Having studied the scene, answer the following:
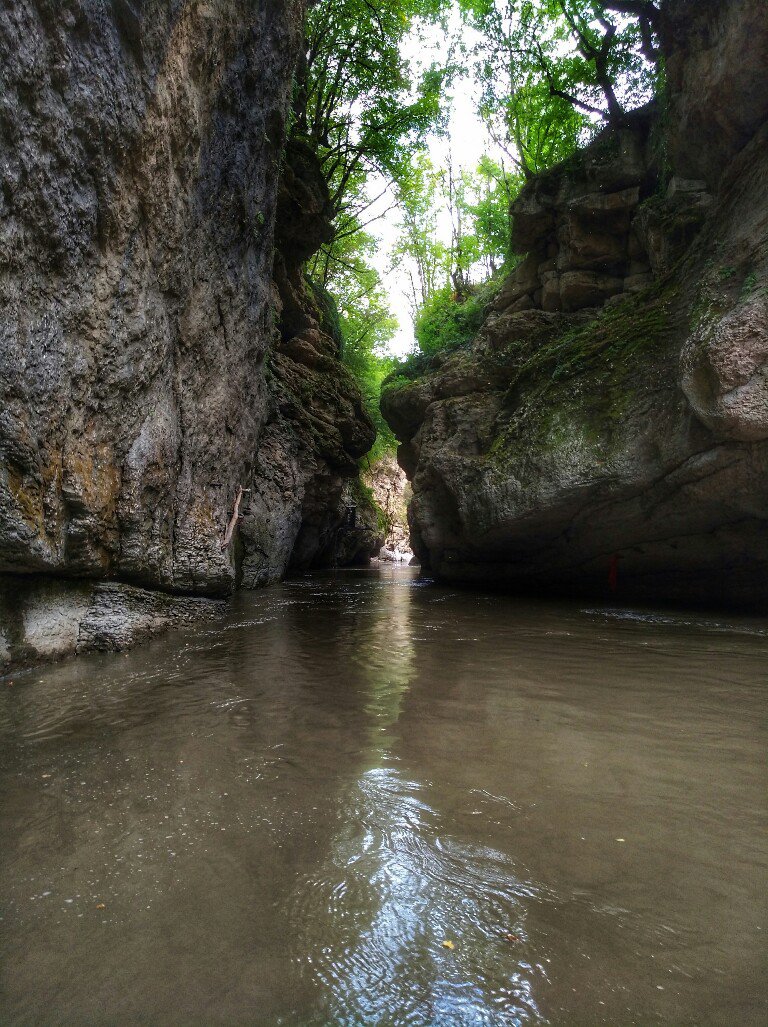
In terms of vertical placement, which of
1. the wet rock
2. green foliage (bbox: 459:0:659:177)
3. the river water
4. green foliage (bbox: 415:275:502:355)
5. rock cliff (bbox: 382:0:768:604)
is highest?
green foliage (bbox: 459:0:659:177)

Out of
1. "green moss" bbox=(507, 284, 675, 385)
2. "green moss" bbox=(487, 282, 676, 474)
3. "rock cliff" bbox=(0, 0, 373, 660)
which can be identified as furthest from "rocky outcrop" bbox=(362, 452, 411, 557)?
"rock cliff" bbox=(0, 0, 373, 660)

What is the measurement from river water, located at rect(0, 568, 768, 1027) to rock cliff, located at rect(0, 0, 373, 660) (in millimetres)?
1749

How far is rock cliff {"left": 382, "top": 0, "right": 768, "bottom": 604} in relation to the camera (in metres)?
7.12

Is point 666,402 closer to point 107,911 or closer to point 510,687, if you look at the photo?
point 510,687

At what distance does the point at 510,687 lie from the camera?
4.30 metres

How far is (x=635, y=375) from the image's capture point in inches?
342

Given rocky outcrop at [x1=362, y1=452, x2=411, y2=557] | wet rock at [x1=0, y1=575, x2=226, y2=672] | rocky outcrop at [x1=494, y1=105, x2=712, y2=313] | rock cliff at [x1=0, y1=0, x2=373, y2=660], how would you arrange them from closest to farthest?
rock cliff at [x1=0, y1=0, x2=373, y2=660] → wet rock at [x1=0, y1=575, x2=226, y2=672] → rocky outcrop at [x1=494, y1=105, x2=712, y2=313] → rocky outcrop at [x1=362, y1=452, x2=411, y2=557]

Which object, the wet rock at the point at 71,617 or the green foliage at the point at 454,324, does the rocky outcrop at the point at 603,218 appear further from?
the wet rock at the point at 71,617

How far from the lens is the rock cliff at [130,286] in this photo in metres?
4.40

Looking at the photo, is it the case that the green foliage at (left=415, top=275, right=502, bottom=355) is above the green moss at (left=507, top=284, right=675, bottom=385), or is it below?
above

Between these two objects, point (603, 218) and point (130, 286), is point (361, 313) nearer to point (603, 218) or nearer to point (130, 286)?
point (603, 218)

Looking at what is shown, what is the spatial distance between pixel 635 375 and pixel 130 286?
7.42 m

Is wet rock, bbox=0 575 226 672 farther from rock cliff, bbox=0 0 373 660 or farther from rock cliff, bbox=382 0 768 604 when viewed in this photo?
rock cliff, bbox=382 0 768 604

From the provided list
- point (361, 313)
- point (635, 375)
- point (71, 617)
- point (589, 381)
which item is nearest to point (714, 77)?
point (635, 375)
